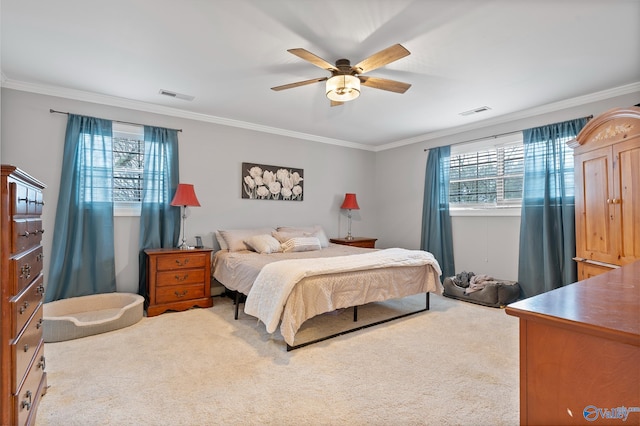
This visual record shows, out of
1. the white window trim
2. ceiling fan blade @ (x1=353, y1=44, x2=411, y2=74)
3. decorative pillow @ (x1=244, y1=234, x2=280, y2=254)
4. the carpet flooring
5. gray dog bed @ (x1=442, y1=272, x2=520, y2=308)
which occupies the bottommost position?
the carpet flooring

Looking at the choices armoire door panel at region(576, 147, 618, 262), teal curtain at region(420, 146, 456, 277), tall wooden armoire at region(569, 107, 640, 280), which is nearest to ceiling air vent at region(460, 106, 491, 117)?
teal curtain at region(420, 146, 456, 277)

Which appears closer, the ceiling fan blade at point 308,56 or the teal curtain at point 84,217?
the ceiling fan blade at point 308,56

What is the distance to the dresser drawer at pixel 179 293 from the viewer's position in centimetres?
355

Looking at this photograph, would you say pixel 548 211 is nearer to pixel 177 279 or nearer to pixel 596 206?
pixel 596 206

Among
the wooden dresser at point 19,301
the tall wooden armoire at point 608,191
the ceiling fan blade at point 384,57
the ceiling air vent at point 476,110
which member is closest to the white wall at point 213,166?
the wooden dresser at point 19,301

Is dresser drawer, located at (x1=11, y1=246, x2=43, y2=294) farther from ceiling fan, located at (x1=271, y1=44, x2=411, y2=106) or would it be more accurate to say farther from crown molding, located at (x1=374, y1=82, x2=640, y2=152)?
crown molding, located at (x1=374, y1=82, x2=640, y2=152)

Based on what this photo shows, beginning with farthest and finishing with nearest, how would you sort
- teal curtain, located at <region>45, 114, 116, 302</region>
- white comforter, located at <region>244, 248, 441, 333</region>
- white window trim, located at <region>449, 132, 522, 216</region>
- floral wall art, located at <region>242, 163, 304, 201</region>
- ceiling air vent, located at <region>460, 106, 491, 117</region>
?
floral wall art, located at <region>242, 163, 304, 201</region> → white window trim, located at <region>449, 132, 522, 216</region> → ceiling air vent, located at <region>460, 106, 491, 117</region> → teal curtain, located at <region>45, 114, 116, 302</region> → white comforter, located at <region>244, 248, 441, 333</region>

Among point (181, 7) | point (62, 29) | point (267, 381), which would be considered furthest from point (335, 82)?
point (267, 381)

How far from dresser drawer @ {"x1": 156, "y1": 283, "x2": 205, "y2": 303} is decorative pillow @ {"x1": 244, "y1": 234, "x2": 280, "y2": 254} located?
0.78 m

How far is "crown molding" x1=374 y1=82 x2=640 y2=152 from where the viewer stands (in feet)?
10.9

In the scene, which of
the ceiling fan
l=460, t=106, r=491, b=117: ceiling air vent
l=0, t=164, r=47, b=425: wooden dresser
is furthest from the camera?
l=460, t=106, r=491, b=117: ceiling air vent

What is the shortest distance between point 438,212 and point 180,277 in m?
3.85

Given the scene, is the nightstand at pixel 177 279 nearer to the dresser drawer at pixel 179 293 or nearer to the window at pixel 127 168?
the dresser drawer at pixel 179 293

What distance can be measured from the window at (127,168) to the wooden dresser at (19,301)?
212 cm
